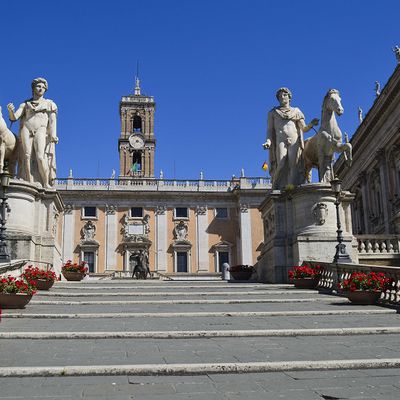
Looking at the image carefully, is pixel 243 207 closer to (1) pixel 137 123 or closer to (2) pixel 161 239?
(2) pixel 161 239

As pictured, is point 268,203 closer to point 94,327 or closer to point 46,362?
point 94,327

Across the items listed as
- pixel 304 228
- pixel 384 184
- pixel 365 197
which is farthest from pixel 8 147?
pixel 365 197

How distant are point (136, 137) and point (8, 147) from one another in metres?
54.9

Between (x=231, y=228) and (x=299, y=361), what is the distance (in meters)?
49.9

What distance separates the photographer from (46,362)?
18.7 ft

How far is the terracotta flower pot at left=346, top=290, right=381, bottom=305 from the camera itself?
446 inches

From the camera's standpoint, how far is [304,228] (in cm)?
1716

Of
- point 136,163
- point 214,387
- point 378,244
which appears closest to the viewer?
point 214,387

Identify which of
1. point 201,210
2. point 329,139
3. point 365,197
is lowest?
point 329,139

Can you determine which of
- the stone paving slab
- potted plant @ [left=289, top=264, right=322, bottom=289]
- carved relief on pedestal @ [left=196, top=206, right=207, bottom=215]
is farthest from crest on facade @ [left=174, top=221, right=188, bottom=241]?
the stone paving slab

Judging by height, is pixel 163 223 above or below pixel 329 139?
above

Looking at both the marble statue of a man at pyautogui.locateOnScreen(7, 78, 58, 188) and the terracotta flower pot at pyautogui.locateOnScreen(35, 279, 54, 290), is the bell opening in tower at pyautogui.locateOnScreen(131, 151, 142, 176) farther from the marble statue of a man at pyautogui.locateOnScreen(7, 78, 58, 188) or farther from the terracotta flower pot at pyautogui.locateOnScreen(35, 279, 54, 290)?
the terracotta flower pot at pyautogui.locateOnScreen(35, 279, 54, 290)

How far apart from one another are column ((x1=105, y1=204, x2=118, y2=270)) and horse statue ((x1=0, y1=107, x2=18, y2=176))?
3688 centimetres

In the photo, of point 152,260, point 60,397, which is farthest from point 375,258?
point 152,260
